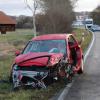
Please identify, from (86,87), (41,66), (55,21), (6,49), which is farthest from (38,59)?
(55,21)

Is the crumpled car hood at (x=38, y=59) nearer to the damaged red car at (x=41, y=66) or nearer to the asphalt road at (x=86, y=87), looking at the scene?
the damaged red car at (x=41, y=66)

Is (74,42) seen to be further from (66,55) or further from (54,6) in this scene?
(54,6)

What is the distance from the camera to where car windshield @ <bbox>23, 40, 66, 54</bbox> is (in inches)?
520

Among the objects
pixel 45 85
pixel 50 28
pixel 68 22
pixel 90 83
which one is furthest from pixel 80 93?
pixel 68 22

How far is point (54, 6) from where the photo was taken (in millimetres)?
49844

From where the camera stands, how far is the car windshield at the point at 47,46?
13216 millimetres

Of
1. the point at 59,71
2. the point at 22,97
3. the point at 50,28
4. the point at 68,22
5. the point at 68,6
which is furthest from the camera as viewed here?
the point at 68,6

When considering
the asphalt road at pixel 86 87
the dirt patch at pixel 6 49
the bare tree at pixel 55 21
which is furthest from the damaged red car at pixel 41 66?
the bare tree at pixel 55 21

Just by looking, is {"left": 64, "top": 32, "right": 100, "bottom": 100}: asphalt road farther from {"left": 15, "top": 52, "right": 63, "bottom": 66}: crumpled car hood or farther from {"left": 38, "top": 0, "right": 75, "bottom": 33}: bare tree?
{"left": 38, "top": 0, "right": 75, "bottom": 33}: bare tree

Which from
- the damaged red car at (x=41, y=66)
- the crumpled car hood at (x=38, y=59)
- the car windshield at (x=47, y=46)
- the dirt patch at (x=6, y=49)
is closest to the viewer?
the damaged red car at (x=41, y=66)

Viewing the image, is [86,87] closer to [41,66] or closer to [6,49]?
[41,66]

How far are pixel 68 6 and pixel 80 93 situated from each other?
45.2 metres

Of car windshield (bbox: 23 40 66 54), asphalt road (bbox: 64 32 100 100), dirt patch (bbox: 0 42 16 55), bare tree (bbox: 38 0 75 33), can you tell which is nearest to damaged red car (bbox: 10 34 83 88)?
car windshield (bbox: 23 40 66 54)

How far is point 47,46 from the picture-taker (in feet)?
44.3
